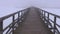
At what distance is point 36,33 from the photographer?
525 cm

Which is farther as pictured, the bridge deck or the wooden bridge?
the bridge deck

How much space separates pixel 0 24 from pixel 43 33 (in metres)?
2.75

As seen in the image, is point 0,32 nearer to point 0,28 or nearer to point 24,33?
point 0,28

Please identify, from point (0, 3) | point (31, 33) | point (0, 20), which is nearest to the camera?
point (0, 20)

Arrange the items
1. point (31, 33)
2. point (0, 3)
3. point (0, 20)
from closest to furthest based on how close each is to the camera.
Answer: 1. point (0, 20)
2. point (31, 33)
3. point (0, 3)

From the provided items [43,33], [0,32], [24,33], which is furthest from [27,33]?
[0,32]

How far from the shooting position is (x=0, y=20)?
268 cm

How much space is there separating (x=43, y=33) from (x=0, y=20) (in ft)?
9.13

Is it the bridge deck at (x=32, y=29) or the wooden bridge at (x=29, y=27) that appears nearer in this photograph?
the wooden bridge at (x=29, y=27)

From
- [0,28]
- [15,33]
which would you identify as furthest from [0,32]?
[15,33]

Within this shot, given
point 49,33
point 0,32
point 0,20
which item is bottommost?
point 49,33

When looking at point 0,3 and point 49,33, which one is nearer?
point 49,33

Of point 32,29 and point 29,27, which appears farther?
point 29,27

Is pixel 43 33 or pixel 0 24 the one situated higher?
pixel 0 24
